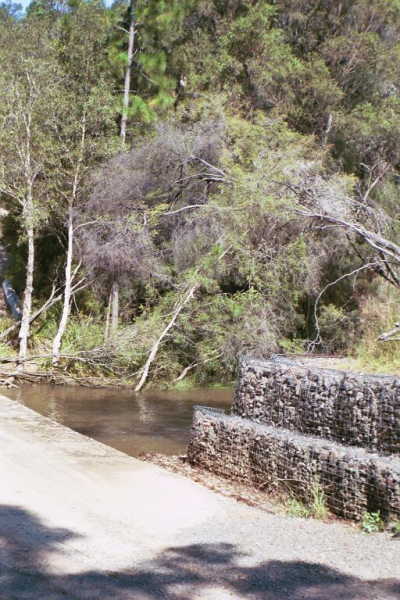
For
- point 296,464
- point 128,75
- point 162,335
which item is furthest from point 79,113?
point 296,464

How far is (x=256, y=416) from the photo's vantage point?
8625mm

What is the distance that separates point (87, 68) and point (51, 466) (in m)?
12.6

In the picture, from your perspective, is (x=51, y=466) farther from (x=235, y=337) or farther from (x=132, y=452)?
(x=235, y=337)

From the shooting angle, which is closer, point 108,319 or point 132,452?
point 132,452

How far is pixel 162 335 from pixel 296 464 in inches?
354

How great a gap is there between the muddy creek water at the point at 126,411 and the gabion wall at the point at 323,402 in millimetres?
1487

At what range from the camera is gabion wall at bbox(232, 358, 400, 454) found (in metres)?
6.85

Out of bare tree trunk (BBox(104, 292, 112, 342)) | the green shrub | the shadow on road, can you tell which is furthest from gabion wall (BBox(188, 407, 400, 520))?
bare tree trunk (BBox(104, 292, 112, 342))

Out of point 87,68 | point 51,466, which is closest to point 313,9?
point 87,68

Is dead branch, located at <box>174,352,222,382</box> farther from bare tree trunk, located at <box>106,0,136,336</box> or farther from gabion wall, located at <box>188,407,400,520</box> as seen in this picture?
gabion wall, located at <box>188,407,400,520</box>

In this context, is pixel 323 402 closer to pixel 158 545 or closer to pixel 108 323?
pixel 158 545

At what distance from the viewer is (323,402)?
7586 mm

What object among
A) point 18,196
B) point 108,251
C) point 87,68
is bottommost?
point 108,251

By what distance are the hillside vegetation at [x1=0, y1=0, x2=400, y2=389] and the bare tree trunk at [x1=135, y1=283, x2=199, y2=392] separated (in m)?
0.05
